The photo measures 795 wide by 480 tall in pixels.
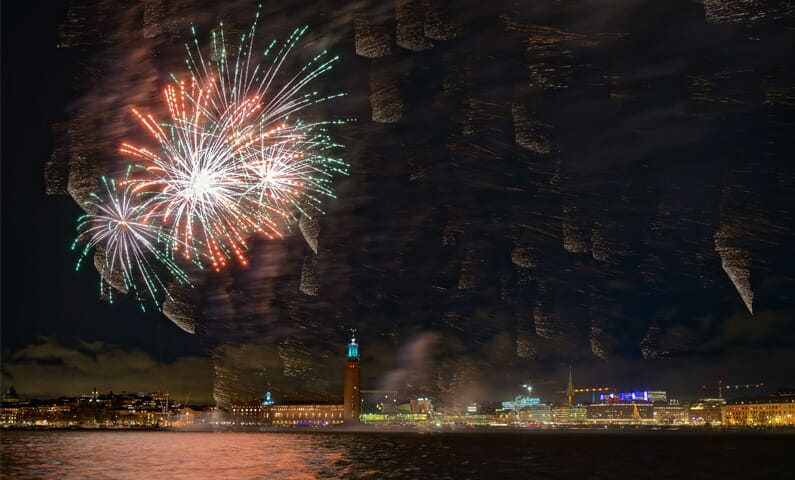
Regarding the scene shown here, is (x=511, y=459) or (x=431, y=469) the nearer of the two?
(x=431, y=469)

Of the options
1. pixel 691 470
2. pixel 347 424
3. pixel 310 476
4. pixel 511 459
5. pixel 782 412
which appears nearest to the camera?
pixel 310 476

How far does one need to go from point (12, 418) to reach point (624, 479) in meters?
190

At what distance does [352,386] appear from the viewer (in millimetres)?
183875

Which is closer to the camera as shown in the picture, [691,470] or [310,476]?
[310,476]

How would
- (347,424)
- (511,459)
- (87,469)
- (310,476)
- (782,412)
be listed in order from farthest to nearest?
(782,412) < (347,424) < (511,459) < (87,469) < (310,476)

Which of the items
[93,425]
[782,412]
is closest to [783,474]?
[782,412]

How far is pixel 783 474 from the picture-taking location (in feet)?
170

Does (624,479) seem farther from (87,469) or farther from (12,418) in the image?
(12,418)

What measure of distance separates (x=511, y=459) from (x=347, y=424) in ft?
406

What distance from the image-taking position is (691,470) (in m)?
55.2

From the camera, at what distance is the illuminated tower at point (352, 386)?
182125 mm

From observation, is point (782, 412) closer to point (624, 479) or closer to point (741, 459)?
point (741, 459)

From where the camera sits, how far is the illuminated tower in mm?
182125

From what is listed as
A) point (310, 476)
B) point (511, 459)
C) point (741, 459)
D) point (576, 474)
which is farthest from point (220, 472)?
point (741, 459)
